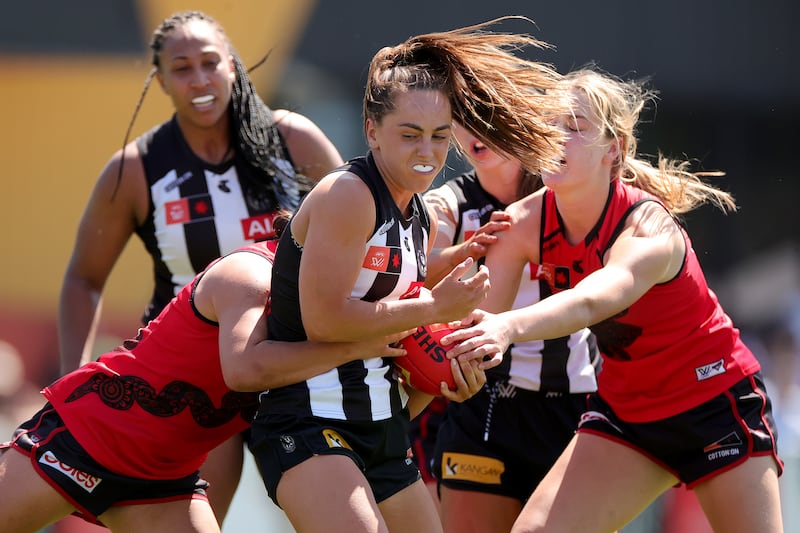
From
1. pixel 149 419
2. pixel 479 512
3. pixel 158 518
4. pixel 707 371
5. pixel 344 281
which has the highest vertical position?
pixel 344 281

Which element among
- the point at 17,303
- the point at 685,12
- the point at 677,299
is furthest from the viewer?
the point at 685,12

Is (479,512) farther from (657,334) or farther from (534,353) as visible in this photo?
(657,334)

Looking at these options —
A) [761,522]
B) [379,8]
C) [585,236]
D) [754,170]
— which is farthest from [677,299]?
[754,170]

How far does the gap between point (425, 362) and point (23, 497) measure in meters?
1.28

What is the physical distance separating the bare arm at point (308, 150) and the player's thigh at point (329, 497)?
175 cm

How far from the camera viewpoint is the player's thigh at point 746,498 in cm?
362

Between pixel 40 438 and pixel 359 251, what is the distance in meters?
1.20

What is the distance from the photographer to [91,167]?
29.6ft

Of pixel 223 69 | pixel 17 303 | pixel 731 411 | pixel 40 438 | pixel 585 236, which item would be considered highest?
pixel 223 69

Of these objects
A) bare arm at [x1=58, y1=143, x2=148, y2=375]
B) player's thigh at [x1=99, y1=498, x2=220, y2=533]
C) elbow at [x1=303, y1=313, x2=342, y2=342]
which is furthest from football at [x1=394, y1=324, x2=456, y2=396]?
bare arm at [x1=58, y1=143, x2=148, y2=375]

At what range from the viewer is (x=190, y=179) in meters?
4.53

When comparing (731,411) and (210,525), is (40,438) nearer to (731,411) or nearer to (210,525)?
(210,525)

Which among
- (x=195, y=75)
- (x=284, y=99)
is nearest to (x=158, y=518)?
(x=195, y=75)

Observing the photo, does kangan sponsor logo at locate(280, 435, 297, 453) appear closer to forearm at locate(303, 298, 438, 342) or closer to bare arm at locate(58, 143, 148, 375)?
forearm at locate(303, 298, 438, 342)
